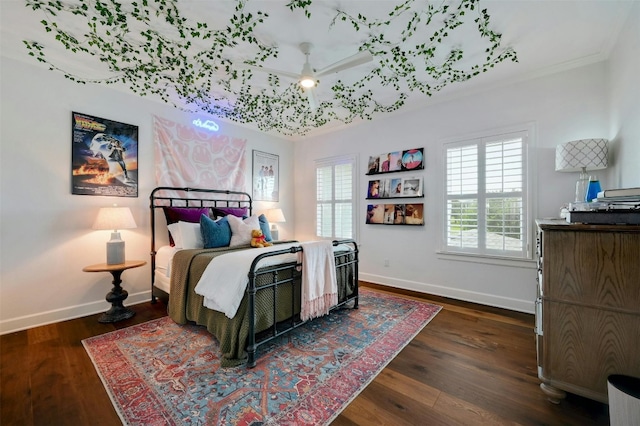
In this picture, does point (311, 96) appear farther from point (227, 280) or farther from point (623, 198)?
point (623, 198)

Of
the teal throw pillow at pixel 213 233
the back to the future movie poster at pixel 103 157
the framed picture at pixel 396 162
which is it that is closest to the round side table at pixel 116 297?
the teal throw pillow at pixel 213 233

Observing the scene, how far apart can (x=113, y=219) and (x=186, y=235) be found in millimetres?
734

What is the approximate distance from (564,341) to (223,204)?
4209 millimetres

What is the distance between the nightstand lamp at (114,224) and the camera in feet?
9.19

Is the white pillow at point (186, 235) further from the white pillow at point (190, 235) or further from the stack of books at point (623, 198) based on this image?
the stack of books at point (623, 198)

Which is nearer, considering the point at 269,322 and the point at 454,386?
the point at 454,386

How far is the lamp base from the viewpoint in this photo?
9.47 feet

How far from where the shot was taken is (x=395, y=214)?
Answer: 4016mm

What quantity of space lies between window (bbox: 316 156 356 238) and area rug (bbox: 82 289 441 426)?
2.08 metres

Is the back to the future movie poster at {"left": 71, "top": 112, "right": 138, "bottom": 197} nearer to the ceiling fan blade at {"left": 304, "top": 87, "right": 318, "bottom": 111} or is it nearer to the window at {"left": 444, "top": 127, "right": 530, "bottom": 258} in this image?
the ceiling fan blade at {"left": 304, "top": 87, "right": 318, "bottom": 111}

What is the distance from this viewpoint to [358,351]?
2197mm

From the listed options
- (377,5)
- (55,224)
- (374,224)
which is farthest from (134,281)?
(377,5)

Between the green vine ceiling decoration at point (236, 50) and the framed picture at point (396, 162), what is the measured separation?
70 centimetres

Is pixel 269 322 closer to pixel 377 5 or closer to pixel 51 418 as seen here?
pixel 51 418
